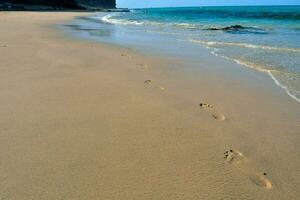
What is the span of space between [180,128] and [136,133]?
522mm

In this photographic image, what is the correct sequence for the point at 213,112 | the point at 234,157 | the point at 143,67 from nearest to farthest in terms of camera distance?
the point at 234,157
the point at 213,112
the point at 143,67

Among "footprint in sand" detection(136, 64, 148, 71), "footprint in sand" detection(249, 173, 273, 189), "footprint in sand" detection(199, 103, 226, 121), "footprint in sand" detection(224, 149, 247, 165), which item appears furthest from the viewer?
"footprint in sand" detection(136, 64, 148, 71)

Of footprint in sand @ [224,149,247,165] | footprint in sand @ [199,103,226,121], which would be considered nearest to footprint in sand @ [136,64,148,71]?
footprint in sand @ [199,103,226,121]

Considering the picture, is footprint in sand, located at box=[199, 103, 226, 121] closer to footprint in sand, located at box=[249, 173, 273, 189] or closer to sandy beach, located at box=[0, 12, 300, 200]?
sandy beach, located at box=[0, 12, 300, 200]

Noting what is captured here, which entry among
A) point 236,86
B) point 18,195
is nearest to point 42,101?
point 18,195

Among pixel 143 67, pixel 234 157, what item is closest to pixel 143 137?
pixel 234 157

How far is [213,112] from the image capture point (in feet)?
14.6

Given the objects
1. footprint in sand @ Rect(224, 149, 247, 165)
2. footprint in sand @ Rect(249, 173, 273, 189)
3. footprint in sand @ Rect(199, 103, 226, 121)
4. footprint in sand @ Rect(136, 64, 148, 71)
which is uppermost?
footprint in sand @ Rect(136, 64, 148, 71)

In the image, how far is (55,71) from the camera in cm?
623

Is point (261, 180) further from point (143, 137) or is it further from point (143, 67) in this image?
point (143, 67)

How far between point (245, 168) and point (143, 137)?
1.08 metres

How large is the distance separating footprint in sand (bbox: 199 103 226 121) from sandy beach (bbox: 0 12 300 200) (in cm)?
1

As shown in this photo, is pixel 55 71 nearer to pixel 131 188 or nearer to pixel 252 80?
pixel 252 80

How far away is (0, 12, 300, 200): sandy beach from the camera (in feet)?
8.61
